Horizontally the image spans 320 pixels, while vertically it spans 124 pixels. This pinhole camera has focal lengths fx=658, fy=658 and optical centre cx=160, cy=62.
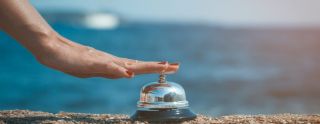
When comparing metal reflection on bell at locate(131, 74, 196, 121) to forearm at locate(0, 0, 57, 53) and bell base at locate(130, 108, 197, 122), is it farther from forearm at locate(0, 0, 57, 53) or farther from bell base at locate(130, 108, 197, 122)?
forearm at locate(0, 0, 57, 53)

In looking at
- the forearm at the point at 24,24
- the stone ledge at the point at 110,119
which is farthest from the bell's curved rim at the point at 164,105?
the forearm at the point at 24,24

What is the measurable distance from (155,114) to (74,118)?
0.59m

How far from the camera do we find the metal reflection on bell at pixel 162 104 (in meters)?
3.77

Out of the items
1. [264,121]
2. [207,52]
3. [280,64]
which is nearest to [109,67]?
[264,121]

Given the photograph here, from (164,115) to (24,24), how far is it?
94cm

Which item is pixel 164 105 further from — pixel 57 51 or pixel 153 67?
pixel 57 51

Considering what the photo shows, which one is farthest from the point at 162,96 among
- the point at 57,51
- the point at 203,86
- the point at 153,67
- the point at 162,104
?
the point at 203,86

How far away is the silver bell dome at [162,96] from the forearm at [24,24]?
2.15 feet

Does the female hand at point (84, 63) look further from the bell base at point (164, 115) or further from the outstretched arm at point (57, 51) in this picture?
the bell base at point (164, 115)

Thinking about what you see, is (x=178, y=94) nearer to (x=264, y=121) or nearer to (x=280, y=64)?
(x=264, y=121)

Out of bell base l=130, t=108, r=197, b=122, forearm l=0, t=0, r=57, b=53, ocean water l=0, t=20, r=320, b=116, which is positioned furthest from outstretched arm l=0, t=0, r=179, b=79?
ocean water l=0, t=20, r=320, b=116

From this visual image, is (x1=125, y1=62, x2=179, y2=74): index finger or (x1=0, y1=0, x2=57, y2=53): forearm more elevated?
(x1=0, y1=0, x2=57, y2=53): forearm

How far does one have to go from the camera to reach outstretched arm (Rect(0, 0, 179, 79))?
12.0 ft

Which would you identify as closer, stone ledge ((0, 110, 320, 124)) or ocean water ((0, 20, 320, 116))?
stone ledge ((0, 110, 320, 124))
